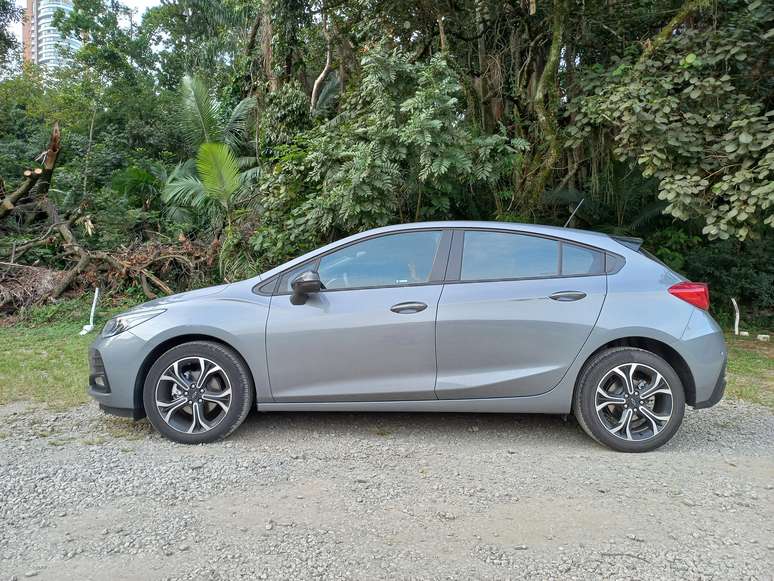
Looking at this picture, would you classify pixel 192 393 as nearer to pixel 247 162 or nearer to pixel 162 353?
pixel 162 353

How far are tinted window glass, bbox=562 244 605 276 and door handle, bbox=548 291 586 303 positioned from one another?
167mm

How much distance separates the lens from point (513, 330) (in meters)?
4.11

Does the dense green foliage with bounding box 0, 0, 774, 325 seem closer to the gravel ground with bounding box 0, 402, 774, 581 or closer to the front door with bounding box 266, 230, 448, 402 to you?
the front door with bounding box 266, 230, 448, 402

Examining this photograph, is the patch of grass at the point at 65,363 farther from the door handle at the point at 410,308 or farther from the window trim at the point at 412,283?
the window trim at the point at 412,283

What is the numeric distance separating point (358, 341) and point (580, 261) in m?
1.70

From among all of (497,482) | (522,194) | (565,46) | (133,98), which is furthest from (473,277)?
(133,98)

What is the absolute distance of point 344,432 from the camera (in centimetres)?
452

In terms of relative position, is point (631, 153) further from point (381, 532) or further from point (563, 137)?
point (381, 532)

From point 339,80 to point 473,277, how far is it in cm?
1010

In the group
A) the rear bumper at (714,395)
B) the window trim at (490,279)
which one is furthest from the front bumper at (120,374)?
the rear bumper at (714,395)

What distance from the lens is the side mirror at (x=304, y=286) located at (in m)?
4.15

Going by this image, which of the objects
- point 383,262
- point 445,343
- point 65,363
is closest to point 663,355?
point 445,343

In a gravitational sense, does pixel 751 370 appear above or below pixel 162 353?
below

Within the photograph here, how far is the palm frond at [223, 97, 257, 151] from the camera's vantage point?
1378 centimetres
